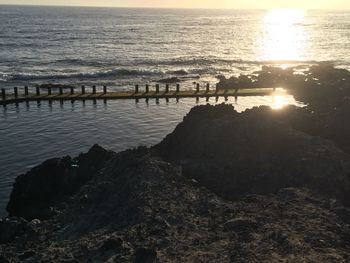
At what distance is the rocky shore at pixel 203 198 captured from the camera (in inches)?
591

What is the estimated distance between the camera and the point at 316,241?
587 inches

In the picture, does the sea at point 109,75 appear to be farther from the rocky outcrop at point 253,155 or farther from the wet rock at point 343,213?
the wet rock at point 343,213

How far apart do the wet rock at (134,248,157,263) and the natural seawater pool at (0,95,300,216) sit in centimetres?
1214

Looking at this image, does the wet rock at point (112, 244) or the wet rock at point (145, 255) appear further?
the wet rock at point (112, 244)

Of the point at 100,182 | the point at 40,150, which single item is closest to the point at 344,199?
the point at 100,182

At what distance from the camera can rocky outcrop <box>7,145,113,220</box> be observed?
23406 millimetres

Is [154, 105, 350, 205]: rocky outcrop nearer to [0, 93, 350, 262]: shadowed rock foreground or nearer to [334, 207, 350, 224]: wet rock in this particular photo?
[0, 93, 350, 262]: shadowed rock foreground

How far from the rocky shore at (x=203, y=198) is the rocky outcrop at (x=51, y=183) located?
0.19 feet

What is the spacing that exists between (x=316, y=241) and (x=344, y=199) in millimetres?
5065

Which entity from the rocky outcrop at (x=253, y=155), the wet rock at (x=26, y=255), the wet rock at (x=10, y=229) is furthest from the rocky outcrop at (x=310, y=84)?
the wet rock at (x=26, y=255)

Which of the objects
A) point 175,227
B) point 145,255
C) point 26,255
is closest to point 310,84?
point 175,227

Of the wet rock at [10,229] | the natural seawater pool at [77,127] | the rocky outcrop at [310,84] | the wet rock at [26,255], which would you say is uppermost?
the rocky outcrop at [310,84]

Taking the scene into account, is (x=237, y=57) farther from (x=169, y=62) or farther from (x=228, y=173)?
(x=228, y=173)

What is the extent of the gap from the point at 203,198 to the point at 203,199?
0.11 meters
